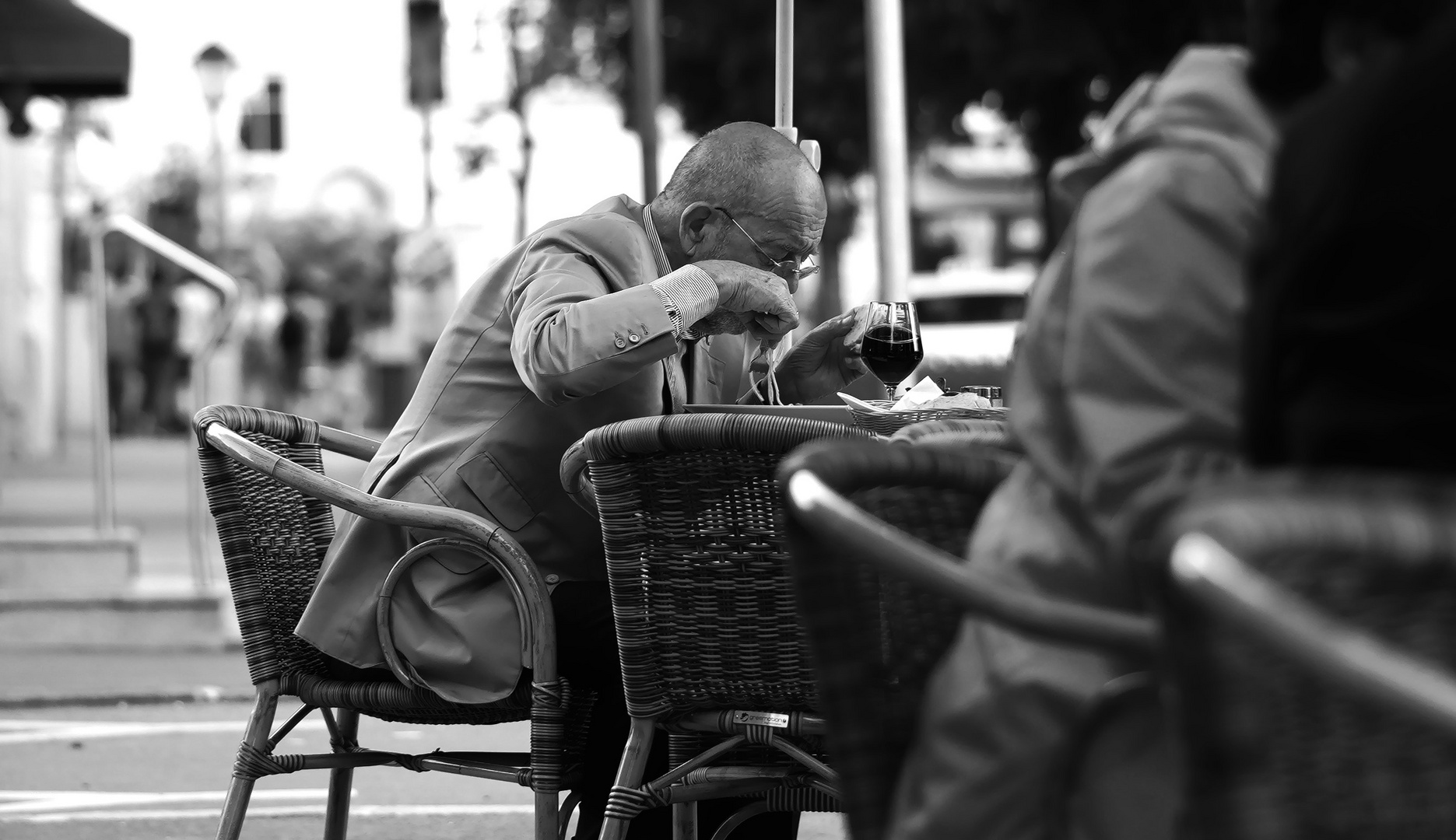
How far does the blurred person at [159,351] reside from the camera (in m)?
25.0

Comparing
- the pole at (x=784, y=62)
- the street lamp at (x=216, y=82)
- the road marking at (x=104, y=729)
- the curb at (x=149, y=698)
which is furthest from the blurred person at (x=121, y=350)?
the pole at (x=784, y=62)

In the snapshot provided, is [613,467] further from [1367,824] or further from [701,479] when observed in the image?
[1367,824]

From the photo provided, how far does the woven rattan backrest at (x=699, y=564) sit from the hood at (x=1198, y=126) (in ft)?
3.28

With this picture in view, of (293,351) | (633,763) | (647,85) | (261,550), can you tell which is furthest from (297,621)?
(293,351)

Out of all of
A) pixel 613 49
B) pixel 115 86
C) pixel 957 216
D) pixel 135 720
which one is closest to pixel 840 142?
pixel 613 49

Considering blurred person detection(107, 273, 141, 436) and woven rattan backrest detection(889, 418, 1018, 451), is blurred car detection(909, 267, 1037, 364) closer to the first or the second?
blurred person detection(107, 273, 141, 436)

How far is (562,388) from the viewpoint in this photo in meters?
3.26

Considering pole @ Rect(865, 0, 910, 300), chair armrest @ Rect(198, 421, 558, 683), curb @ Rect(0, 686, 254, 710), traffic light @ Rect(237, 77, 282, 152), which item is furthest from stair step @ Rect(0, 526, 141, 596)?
traffic light @ Rect(237, 77, 282, 152)

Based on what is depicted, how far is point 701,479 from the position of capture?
2.85 m

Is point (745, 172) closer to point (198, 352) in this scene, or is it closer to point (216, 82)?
point (198, 352)

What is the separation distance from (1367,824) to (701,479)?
5.50ft

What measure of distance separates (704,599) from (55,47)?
9049 millimetres

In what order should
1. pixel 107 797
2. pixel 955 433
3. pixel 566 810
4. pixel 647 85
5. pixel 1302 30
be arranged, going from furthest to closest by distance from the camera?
1. pixel 647 85
2. pixel 107 797
3. pixel 566 810
4. pixel 955 433
5. pixel 1302 30

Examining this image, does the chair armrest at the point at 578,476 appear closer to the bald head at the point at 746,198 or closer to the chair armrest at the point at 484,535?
the chair armrest at the point at 484,535
